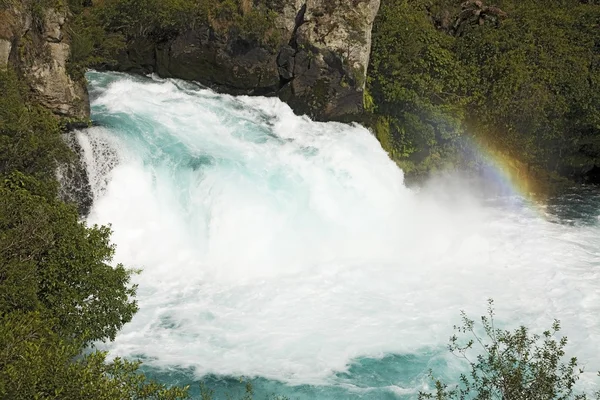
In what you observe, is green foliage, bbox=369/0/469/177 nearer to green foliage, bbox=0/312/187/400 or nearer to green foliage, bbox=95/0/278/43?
green foliage, bbox=95/0/278/43

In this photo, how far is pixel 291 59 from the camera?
28.5 meters

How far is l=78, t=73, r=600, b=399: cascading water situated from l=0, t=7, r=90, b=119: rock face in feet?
3.99

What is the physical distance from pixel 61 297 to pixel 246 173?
10.7 metres

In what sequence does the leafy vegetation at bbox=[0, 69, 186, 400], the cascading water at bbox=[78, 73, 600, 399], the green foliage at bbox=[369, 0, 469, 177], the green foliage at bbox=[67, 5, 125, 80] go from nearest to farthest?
the leafy vegetation at bbox=[0, 69, 186, 400], the cascading water at bbox=[78, 73, 600, 399], the green foliage at bbox=[67, 5, 125, 80], the green foliage at bbox=[369, 0, 469, 177]

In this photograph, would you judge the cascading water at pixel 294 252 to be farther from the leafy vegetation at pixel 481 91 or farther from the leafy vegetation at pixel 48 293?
the leafy vegetation at pixel 48 293

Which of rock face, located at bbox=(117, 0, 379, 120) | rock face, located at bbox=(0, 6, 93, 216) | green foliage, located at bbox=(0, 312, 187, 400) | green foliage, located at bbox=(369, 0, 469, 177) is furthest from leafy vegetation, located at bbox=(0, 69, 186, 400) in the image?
green foliage, located at bbox=(369, 0, 469, 177)

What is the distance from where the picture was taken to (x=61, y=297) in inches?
509

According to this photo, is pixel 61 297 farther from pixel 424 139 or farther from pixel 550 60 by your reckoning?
pixel 550 60

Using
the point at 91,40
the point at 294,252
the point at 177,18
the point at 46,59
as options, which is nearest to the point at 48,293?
the point at 294,252

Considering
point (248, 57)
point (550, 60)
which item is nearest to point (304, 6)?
point (248, 57)

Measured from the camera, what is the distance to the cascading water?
53.6 feet

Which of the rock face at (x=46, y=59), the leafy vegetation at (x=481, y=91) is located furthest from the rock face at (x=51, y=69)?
the leafy vegetation at (x=481, y=91)

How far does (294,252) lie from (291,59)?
1061 cm

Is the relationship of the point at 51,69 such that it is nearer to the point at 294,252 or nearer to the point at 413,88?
the point at 294,252
